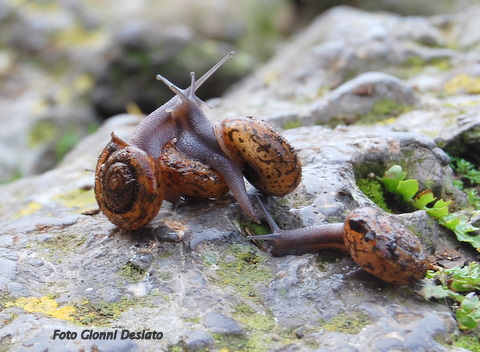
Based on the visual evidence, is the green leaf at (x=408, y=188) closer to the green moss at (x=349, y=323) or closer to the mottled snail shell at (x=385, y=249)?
the mottled snail shell at (x=385, y=249)

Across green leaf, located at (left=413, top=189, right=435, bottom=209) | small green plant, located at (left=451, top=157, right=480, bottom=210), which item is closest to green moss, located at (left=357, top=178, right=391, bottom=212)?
green leaf, located at (left=413, top=189, right=435, bottom=209)

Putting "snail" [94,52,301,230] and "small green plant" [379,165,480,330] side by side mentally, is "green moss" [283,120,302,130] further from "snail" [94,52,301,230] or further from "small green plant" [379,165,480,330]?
"snail" [94,52,301,230]

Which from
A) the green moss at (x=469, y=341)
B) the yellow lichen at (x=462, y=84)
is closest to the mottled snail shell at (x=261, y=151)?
the green moss at (x=469, y=341)

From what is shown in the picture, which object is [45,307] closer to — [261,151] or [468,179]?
[261,151]

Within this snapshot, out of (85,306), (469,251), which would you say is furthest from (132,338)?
(469,251)

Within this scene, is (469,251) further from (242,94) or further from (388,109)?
(242,94)
